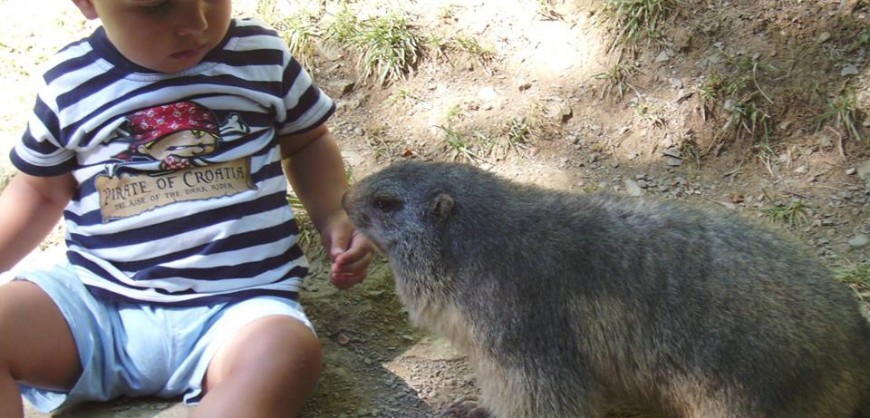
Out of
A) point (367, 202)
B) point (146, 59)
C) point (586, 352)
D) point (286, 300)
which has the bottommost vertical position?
point (586, 352)

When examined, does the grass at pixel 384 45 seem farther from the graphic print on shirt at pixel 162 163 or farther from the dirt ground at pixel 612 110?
the graphic print on shirt at pixel 162 163

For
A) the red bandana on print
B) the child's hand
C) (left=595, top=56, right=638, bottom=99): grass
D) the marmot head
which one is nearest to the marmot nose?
the marmot head

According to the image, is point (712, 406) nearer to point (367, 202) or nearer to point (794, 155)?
point (367, 202)

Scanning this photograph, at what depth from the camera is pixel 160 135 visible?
3.67 meters

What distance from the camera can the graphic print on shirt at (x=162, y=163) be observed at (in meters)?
3.67

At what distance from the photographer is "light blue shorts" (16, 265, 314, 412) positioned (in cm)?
355

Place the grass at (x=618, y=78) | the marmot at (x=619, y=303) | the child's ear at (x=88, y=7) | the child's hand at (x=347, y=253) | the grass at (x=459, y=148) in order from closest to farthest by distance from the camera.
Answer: the marmot at (x=619, y=303) < the child's ear at (x=88, y=7) < the child's hand at (x=347, y=253) < the grass at (x=459, y=148) < the grass at (x=618, y=78)

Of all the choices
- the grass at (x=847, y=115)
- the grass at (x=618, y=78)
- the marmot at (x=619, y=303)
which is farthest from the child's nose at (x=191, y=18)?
the grass at (x=847, y=115)

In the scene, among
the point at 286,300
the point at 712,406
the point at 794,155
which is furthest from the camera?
the point at 794,155

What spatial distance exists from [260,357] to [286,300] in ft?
1.62

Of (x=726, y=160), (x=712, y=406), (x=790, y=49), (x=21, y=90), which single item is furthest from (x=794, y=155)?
(x=21, y=90)

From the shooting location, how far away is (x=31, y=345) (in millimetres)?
3359

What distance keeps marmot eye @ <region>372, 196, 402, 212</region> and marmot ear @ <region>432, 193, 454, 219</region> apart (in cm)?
19

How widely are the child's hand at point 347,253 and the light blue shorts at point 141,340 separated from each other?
29 centimetres
